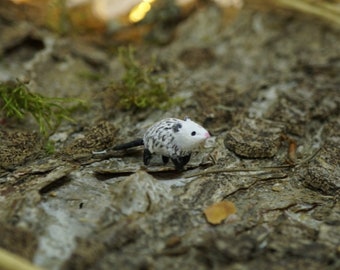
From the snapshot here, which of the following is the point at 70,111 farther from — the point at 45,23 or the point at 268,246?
the point at 268,246

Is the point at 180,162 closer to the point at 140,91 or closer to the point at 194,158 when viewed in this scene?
the point at 194,158

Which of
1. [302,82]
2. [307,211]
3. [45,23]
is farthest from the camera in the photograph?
[45,23]

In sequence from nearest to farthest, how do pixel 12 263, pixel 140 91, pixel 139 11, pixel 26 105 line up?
pixel 12 263 < pixel 26 105 < pixel 140 91 < pixel 139 11

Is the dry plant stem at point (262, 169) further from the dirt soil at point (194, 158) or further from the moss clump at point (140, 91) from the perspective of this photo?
the moss clump at point (140, 91)

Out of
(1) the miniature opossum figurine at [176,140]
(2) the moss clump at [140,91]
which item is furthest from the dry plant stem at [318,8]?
(1) the miniature opossum figurine at [176,140]

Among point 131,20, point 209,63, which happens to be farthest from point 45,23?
point 209,63

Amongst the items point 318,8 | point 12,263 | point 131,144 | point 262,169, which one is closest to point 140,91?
point 131,144
